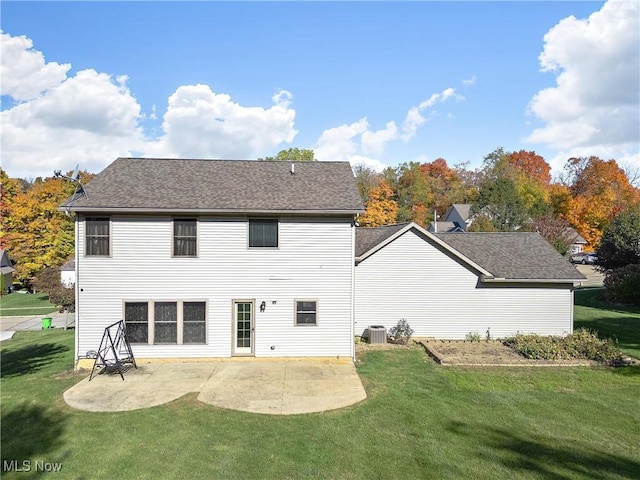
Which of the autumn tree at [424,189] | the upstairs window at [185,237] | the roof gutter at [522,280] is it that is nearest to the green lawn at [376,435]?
the roof gutter at [522,280]

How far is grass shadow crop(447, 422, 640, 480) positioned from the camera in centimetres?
720

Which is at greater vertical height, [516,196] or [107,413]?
[516,196]

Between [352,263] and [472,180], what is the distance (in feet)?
217

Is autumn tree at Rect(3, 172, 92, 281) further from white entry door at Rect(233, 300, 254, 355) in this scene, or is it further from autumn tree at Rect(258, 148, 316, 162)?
white entry door at Rect(233, 300, 254, 355)

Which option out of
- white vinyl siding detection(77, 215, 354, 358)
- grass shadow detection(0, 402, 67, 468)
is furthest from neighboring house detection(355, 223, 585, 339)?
grass shadow detection(0, 402, 67, 468)

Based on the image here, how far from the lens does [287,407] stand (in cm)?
1014

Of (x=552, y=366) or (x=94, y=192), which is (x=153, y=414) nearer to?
(x=94, y=192)

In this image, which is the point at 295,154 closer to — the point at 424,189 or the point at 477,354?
the point at 424,189

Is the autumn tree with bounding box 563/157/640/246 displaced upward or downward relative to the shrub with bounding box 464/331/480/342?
upward

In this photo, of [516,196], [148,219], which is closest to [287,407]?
[148,219]

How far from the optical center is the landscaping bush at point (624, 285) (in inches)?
997

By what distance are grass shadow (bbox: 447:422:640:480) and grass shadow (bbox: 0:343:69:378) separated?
13931 millimetres

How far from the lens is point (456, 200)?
6844 cm

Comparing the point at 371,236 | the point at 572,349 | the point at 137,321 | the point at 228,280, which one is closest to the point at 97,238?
the point at 137,321
